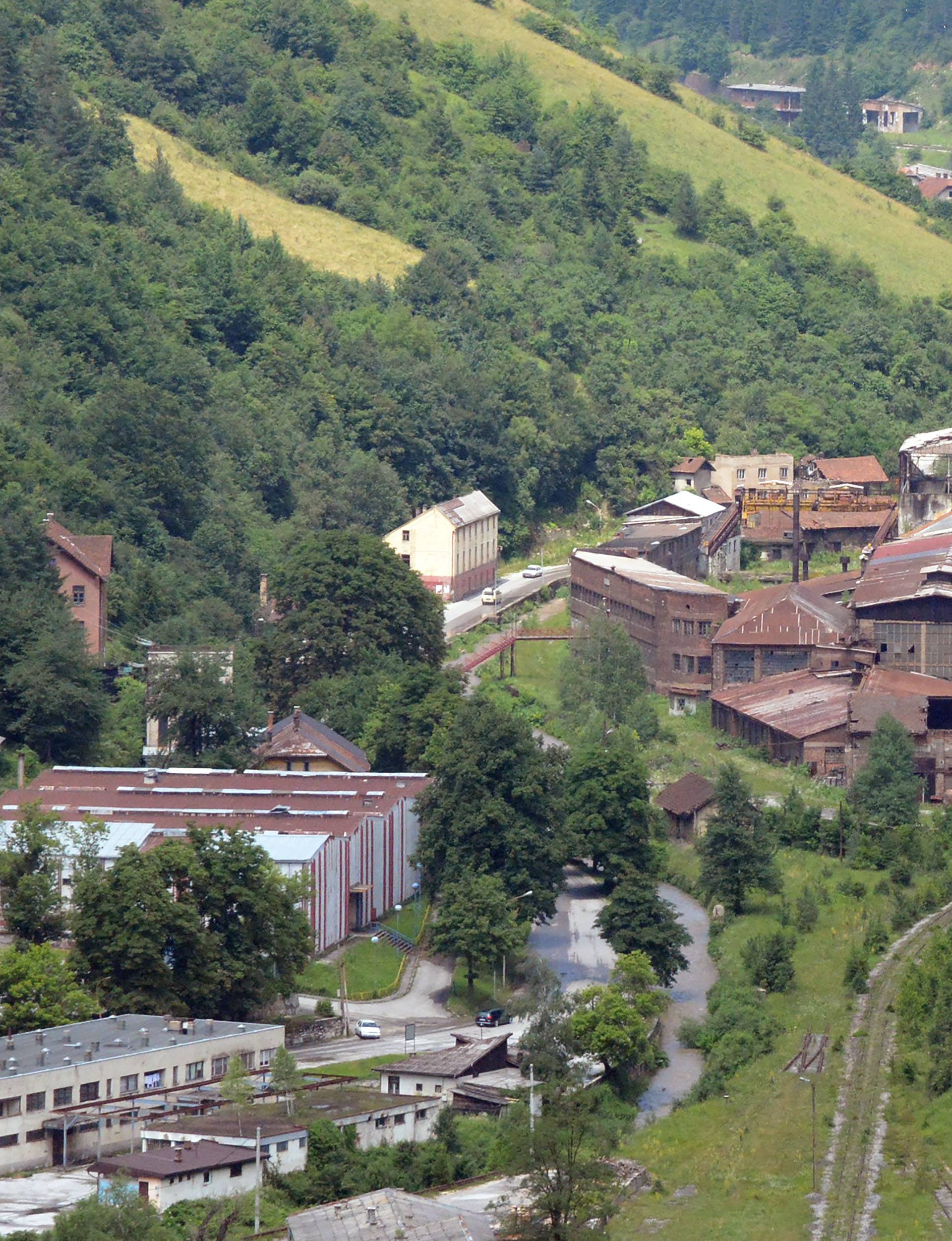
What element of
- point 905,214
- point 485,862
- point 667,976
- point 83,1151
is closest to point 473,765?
point 485,862

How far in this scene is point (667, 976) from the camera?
230 feet

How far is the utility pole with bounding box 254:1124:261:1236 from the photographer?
2060 inches

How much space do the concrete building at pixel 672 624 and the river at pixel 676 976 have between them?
17072mm

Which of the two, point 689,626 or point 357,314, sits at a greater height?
point 357,314

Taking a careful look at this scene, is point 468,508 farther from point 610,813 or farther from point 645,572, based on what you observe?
point 610,813

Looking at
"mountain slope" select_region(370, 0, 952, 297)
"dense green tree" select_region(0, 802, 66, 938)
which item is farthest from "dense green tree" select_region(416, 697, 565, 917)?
"mountain slope" select_region(370, 0, 952, 297)

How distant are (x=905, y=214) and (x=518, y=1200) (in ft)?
435

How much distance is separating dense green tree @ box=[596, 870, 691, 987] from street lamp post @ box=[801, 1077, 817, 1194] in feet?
26.3

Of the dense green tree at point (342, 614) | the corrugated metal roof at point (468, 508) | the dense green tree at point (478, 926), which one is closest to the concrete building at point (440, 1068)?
the dense green tree at point (478, 926)

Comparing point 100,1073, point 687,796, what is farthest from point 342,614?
point 100,1073

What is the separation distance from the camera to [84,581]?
92.8 meters

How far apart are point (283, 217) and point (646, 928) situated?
81.0 m

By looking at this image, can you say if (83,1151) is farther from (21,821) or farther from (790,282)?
(790,282)

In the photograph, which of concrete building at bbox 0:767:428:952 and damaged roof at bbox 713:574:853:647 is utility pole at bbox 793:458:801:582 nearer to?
damaged roof at bbox 713:574:853:647
